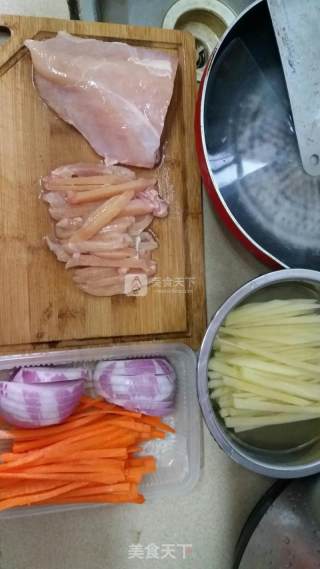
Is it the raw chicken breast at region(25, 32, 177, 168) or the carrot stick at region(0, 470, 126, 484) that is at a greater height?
the raw chicken breast at region(25, 32, 177, 168)

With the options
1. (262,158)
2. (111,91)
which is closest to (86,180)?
(111,91)

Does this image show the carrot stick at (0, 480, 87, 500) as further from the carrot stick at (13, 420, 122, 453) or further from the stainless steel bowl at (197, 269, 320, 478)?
the stainless steel bowl at (197, 269, 320, 478)

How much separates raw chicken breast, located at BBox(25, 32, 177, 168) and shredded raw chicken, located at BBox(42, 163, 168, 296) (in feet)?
0.18

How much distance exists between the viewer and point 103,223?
3.22 feet

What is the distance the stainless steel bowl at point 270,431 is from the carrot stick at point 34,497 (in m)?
0.32

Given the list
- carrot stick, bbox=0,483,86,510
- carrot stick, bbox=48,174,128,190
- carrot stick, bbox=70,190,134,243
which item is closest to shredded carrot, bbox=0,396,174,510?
carrot stick, bbox=0,483,86,510

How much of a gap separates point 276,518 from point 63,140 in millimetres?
853

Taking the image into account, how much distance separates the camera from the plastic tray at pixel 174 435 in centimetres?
100

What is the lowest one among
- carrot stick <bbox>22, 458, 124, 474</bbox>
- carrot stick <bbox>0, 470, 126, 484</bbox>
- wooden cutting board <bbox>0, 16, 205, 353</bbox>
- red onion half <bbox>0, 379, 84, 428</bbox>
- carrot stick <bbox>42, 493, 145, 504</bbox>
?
carrot stick <bbox>42, 493, 145, 504</bbox>

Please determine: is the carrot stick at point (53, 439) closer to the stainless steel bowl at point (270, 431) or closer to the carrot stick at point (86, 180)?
the stainless steel bowl at point (270, 431)

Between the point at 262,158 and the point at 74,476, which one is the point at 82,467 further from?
the point at 262,158

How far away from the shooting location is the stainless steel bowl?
2.78ft

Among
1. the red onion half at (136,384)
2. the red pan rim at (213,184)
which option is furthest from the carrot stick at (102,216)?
the red onion half at (136,384)

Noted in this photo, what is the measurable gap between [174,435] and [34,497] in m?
0.30
